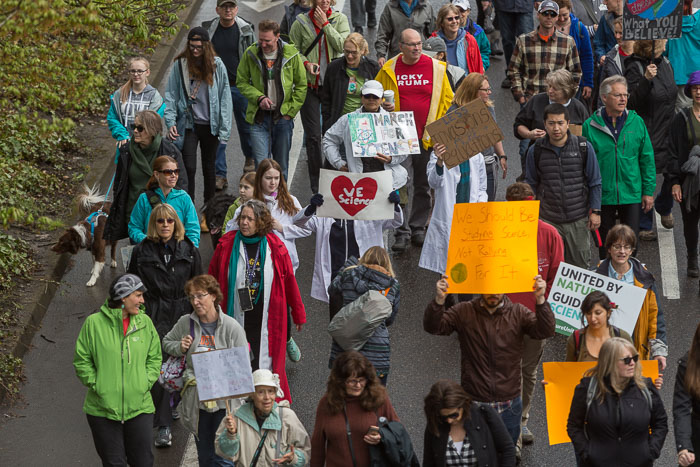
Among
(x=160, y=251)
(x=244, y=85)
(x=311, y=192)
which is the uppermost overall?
(x=244, y=85)

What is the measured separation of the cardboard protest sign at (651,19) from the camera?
12727 millimetres

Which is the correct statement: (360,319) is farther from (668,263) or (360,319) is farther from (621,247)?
(668,263)

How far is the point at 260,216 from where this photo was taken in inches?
367

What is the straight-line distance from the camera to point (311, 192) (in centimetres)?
1385

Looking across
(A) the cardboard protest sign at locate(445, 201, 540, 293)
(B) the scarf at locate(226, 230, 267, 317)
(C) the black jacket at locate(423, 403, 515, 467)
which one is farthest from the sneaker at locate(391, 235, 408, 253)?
(C) the black jacket at locate(423, 403, 515, 467)

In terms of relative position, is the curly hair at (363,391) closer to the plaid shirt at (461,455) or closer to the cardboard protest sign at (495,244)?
the plaid shirt at (461,455)

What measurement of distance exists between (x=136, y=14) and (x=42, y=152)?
4247mm

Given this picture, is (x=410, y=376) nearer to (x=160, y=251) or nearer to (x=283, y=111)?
(x=160, y=251)

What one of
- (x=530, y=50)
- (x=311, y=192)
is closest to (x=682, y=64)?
(x=530, y=50)

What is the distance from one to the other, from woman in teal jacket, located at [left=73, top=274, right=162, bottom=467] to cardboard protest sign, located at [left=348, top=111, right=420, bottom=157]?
3.44m

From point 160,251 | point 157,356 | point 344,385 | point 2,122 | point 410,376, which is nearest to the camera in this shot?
point 344,385

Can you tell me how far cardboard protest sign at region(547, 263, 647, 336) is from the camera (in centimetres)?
862

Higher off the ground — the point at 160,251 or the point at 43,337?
the point at 160,251

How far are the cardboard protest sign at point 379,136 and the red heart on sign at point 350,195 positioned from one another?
882 millimetres
